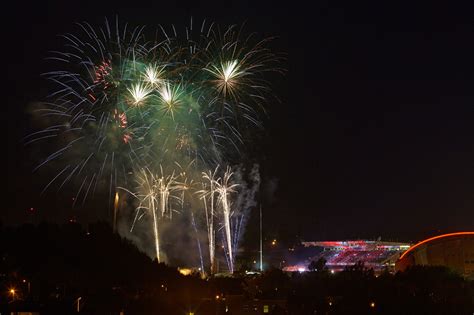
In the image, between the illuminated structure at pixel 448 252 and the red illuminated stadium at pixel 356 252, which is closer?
the illuminated structure at pixel 448 252

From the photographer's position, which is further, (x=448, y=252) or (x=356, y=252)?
(x=356, y=252)

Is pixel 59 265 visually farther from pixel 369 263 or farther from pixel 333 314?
pixel 369 263

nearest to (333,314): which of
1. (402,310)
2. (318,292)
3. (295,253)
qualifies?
(402,310)

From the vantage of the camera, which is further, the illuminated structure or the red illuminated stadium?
the red illuminated stadium

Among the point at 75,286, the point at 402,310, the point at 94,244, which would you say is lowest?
the point at 402,310
